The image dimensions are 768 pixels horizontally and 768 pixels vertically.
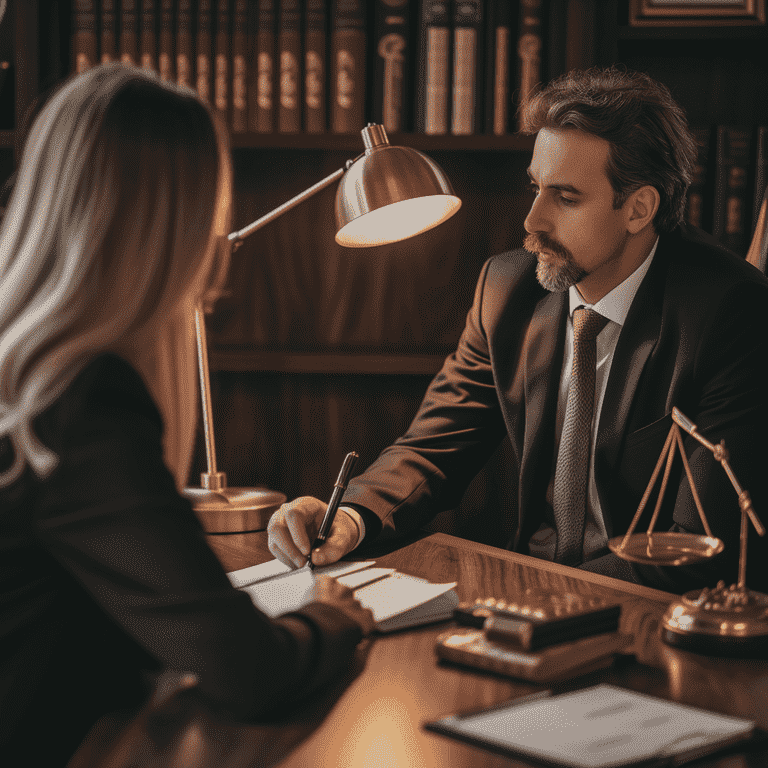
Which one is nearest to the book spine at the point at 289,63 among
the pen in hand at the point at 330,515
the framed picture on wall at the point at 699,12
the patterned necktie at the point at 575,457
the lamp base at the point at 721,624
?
the framed picture on wall at the point at 699,12

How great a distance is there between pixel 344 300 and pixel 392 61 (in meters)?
0.60

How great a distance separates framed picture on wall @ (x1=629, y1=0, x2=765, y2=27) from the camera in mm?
2135

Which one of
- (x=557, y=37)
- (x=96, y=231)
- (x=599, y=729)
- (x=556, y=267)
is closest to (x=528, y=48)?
(x=557, y=37)

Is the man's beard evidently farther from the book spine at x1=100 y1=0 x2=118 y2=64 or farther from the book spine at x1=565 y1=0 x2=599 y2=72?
the book spine at x1=100 y1=0 x2=118 y2=64

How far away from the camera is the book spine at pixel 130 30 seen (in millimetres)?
2168

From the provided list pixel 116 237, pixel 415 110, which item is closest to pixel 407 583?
pixel 116 237

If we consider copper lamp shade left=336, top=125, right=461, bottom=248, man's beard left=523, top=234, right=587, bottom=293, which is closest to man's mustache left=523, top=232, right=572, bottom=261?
man's beard left=523, top=234, right=587, bottom=293

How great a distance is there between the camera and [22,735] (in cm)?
79

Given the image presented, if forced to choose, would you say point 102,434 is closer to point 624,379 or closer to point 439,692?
point 439,692

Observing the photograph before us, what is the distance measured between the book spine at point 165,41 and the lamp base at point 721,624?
66.7 inches

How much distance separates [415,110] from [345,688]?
1560mm

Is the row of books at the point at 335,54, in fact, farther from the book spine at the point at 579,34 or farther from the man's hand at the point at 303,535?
the man's hand at the point at 303,535

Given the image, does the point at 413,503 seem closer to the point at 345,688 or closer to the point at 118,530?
the point at 345,688

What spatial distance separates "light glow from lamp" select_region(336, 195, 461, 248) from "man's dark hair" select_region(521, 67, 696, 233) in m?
0.31
